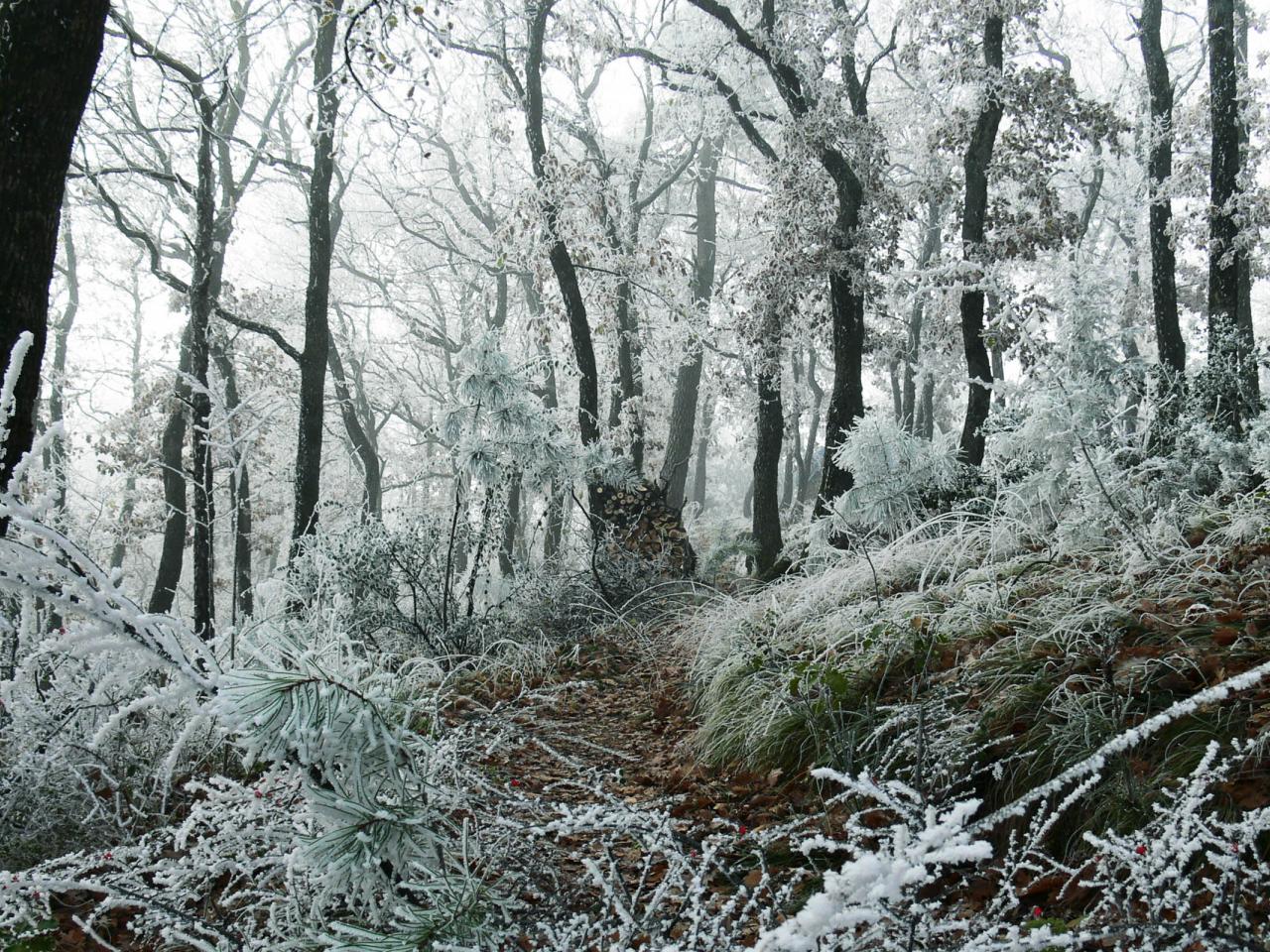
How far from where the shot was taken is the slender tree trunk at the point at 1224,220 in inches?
288

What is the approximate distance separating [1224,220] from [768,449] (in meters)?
5.85

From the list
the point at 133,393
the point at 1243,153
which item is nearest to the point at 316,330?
the point at 1243,153

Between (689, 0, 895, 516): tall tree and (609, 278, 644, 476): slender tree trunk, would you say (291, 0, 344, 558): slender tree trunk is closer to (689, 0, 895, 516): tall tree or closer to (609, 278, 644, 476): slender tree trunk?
(689, 0, 895, 516): tall tree

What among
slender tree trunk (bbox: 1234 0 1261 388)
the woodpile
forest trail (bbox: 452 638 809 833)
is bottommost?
forest trail (bbox: 452 638 809 833)

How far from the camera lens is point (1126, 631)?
3.54 m

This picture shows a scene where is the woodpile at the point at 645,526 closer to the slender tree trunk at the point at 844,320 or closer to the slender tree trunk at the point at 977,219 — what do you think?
the slender tree trunk at the point at 844,320

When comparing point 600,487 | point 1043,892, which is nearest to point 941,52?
point 600,487

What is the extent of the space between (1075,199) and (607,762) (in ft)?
87.2

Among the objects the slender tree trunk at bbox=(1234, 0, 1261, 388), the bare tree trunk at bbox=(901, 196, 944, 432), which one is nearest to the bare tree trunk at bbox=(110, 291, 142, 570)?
the bare tree trunk at bbox=(901, 196, 944, 432)

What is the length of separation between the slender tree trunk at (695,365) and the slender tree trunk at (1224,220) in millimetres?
6966

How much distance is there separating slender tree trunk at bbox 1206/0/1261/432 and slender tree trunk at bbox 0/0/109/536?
770 centimetres

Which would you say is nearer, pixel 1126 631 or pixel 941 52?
pixel 1126 631

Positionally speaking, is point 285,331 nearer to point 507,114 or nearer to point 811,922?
point 507,114

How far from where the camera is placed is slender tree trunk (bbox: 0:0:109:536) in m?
3.16
